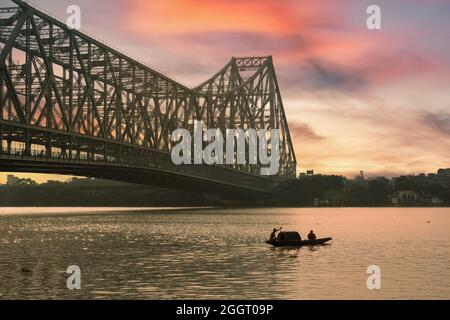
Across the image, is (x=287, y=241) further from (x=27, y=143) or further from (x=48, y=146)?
(x=48, y=146)

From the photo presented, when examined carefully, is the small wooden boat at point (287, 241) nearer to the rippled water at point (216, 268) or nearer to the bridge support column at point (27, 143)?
the rippled water at point (216, 268)

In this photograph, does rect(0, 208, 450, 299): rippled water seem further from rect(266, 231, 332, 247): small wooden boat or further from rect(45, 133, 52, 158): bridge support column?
rect(45, 133, 52, 158): bridge support column

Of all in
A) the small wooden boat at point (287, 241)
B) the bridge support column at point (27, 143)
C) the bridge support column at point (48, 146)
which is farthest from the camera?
the bridge support column at point (48, 146)

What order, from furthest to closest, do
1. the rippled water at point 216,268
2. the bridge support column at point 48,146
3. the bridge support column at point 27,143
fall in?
the bridge support column at point 48,146
the bridge support column at point 27,143
the rippled water at point 216,268

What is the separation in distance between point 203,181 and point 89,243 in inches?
3322

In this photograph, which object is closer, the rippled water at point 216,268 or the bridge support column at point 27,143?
the rippled water at point 216,268

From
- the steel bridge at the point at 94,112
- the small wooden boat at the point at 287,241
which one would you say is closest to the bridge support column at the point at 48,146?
the steel bridge at the point at 94,112

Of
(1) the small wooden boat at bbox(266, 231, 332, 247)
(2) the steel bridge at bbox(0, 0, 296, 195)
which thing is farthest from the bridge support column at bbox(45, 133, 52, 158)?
(1) the small wooden boat at bbox(266, 231, 332, 247)

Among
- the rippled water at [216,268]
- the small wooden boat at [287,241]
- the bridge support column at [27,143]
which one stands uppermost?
the bridge support column at [27,143]

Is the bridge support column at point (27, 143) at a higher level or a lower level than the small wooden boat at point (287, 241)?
higher

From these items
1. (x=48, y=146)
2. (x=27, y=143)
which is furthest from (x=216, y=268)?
(x=48, y=146)
